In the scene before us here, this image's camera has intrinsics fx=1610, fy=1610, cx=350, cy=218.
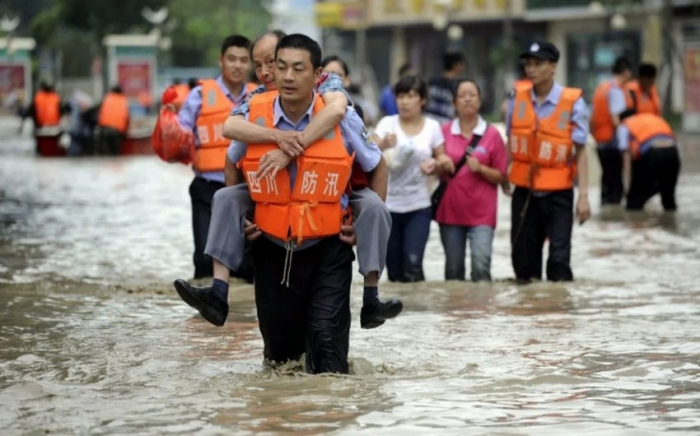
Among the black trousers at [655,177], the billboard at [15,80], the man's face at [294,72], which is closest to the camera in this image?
the man's face at [294,72]

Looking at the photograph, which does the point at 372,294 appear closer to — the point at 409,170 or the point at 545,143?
the point at 409,170

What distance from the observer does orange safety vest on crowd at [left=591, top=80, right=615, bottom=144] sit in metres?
19.1

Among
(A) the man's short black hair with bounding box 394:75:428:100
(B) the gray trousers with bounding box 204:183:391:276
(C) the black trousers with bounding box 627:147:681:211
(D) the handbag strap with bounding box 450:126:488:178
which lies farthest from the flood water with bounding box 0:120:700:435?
(C) the black trousers with bounding box 627:147:681:211

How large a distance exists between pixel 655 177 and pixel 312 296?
1171 centimetres

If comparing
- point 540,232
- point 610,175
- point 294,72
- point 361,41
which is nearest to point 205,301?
point 294,72

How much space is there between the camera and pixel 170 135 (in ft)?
35.9

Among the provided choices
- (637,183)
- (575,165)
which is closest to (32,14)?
(637,183)

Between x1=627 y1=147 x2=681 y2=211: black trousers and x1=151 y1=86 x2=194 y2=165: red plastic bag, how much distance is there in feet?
27.6

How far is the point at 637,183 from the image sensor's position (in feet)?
61.7

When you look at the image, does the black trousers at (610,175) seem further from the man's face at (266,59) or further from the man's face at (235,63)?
the man's face at (266,59)

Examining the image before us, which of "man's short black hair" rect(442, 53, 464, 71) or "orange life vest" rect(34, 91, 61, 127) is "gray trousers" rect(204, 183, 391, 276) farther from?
"orange life vest" rect(34, 91, 61, 127)

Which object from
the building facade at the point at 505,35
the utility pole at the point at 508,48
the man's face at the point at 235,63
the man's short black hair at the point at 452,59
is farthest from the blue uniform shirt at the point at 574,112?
the utility pole at the point at 508,48

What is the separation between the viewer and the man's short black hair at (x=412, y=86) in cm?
1161

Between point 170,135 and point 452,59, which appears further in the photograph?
point 452,59
